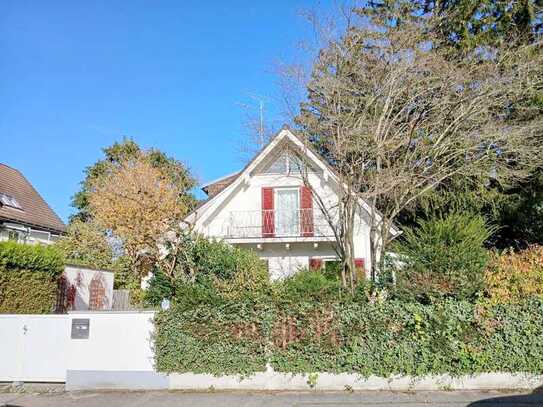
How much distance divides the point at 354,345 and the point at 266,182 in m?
10.6

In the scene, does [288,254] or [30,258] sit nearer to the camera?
[30,258]

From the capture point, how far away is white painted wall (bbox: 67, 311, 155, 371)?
8.84 m

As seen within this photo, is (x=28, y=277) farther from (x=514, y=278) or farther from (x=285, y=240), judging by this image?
(x=514, y=278)

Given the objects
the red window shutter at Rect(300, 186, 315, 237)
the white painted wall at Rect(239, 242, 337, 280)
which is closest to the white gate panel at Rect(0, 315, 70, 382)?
the white painted wall at Rect(239, 242, 337, 280)

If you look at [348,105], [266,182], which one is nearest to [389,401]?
[348,105]

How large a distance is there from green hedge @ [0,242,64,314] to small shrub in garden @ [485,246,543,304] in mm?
11090

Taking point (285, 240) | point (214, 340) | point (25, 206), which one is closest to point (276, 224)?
point (285, 240)

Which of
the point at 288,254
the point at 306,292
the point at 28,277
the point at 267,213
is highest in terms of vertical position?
the point at 267,213

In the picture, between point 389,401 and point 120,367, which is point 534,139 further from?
point 120,367

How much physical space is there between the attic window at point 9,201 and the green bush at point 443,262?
64.4ft

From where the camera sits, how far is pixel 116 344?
29.2 ft

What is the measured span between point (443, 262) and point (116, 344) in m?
6.55

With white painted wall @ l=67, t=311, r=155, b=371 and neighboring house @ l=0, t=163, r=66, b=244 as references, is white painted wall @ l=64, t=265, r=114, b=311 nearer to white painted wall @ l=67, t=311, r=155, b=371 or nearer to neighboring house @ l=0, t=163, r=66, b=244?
neighboring house @ l=0, t=163, r=66, b=244

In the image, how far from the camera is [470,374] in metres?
8.12
